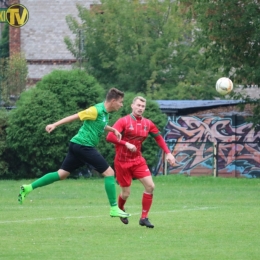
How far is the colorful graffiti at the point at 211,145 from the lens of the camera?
105ft

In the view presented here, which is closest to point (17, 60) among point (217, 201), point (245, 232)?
point (217, 201)

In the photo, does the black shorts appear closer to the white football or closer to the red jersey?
the red jersey

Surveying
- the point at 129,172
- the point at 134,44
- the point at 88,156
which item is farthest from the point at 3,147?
the point at 134,44

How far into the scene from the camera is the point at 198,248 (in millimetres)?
10375

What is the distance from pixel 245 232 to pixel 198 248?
2.07 meters

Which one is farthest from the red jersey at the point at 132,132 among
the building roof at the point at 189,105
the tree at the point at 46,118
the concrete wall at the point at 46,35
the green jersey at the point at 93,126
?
the concrete wall at the point at 46,35

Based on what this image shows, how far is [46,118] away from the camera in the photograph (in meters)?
29.7

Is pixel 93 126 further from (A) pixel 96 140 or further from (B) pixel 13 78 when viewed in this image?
(B) pixel 13 78

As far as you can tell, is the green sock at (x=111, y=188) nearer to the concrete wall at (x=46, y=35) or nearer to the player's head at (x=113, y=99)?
the player's head at (x=113, y=99)

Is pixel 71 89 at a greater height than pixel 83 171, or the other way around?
pixel 71 89

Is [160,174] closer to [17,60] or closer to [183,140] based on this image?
[183,140]

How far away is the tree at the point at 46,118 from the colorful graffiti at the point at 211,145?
3.91m

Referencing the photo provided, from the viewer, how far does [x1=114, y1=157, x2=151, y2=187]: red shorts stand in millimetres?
13180

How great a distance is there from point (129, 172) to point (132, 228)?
0.97 meters
